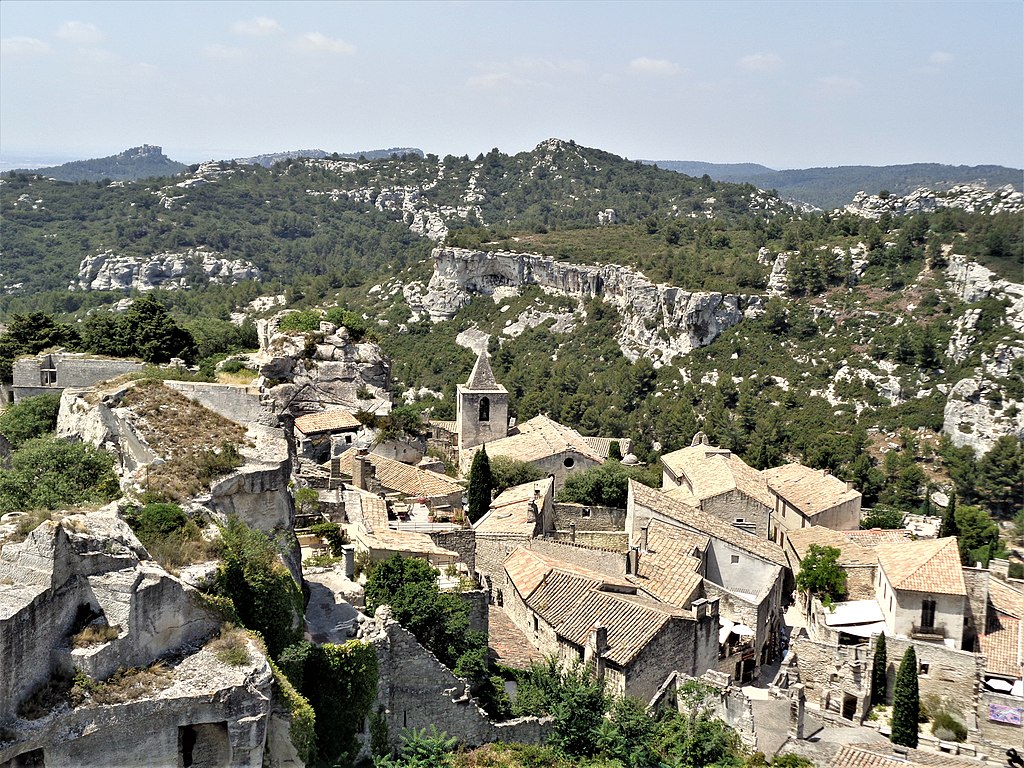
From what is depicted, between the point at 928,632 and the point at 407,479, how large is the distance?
1800 centimetres

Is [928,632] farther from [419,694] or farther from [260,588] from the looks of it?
[260,588]

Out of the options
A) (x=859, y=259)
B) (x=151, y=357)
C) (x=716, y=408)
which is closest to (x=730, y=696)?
(x=151, y=357)

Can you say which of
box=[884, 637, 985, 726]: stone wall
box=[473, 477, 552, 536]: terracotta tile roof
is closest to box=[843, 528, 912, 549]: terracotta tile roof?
box=[884, 637, 985, 726]: stone wall

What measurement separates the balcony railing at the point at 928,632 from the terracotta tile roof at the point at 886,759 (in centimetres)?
572

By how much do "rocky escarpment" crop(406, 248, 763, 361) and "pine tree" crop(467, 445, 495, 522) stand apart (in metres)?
47.5

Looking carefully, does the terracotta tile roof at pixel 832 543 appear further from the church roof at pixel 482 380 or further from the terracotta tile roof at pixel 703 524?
the church roof at pixel 482 380

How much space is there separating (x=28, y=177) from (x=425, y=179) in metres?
69.4

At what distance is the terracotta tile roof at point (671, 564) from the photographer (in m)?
25.9

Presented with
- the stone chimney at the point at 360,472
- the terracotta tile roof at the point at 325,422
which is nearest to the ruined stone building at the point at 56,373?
the terracotta tile roof at the point at 325,422

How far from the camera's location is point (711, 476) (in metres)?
38.8

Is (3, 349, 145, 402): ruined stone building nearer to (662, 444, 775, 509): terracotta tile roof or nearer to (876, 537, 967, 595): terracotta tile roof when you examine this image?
(662, 444, 775, 509): terracotta tile roof

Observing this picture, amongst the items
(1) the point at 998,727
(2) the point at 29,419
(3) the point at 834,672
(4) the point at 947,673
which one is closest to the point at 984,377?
(4) the point at 947,673

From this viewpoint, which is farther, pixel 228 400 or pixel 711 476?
pixel 711 476

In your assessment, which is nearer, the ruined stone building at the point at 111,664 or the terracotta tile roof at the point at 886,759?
the ruined stone building at the point at 111,664
